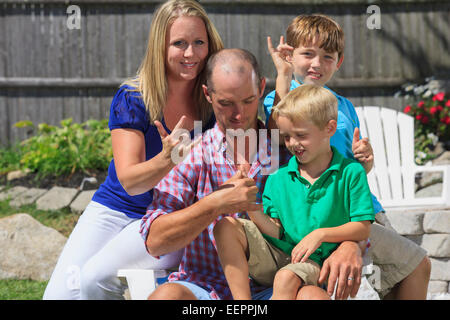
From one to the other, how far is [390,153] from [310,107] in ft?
12.8

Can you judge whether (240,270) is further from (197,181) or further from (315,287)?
(197,181)

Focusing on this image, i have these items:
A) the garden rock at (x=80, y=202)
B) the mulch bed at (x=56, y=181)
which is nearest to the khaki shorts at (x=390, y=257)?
the garden rock at (x=80, y=202)

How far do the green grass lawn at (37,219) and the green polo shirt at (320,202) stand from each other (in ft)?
8.82

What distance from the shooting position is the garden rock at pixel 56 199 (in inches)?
227

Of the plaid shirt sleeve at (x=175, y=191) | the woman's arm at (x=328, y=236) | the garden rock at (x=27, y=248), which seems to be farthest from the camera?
the garden rock at (x=27, y=248)

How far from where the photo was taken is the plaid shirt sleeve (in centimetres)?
220

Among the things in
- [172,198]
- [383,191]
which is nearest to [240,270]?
[172,198]

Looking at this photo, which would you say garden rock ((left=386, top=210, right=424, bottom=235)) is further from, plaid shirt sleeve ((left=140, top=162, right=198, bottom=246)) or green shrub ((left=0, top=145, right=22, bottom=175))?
green shrub ((left=0, top=145, right=22, bottom=175))

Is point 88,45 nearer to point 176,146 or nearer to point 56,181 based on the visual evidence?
point 56,181

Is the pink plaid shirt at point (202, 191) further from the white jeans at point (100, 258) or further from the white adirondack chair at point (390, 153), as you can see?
the white adirondack chair at point (390, 153)

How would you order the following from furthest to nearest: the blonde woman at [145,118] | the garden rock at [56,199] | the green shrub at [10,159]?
the green shrub at [10,159]
the garden rock at [56,199]
the blonde woman at [145,118]

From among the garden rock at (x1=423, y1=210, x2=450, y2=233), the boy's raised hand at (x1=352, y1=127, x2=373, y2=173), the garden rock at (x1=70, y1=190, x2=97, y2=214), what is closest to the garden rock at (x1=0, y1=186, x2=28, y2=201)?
the garden rock at (x1=70, y1=190, x2=97, y2=214)

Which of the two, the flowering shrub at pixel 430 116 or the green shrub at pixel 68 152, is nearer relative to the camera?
the green shrub at pixel 68 152

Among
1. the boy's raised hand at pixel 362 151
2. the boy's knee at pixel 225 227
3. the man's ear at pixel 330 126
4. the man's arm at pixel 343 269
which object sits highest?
the man's ear at pixel 330 126
